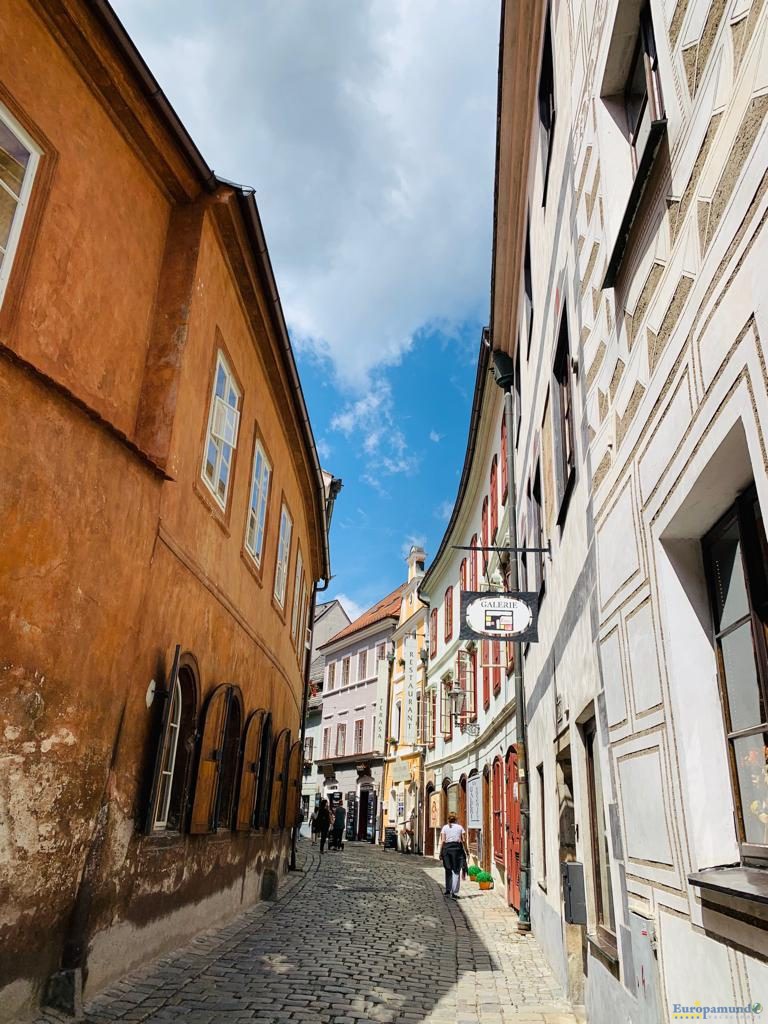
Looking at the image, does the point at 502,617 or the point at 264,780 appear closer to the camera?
the point at 502,617

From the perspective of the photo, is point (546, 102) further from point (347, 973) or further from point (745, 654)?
point (347, 973)

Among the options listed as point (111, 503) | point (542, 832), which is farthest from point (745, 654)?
point (542, 832)

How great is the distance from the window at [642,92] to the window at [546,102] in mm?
3230

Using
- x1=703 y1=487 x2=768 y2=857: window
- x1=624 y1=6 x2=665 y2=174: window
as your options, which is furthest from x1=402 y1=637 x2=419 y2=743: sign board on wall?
x1=703 y1=487 x2=768 y2=857: window

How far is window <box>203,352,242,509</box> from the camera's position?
8695 mm

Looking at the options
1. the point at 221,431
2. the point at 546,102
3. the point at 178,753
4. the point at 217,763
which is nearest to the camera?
the point at 178,753

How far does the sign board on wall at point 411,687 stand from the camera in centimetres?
3216

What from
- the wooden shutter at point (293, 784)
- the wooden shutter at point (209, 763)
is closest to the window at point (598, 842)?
the wooden shutter at point (209, 763)

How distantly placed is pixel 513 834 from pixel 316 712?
Result: 34.0 m

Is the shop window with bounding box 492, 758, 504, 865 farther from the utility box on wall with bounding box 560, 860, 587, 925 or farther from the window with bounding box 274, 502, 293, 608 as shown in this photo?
the utility box on wall with bounding box 560, 860, 587, 925

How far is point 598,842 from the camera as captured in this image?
6.16m

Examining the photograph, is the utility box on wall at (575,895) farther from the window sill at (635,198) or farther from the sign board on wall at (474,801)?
the sign board on wall at (474,801)

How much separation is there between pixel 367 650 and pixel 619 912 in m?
36.5

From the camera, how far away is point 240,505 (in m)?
10.3
